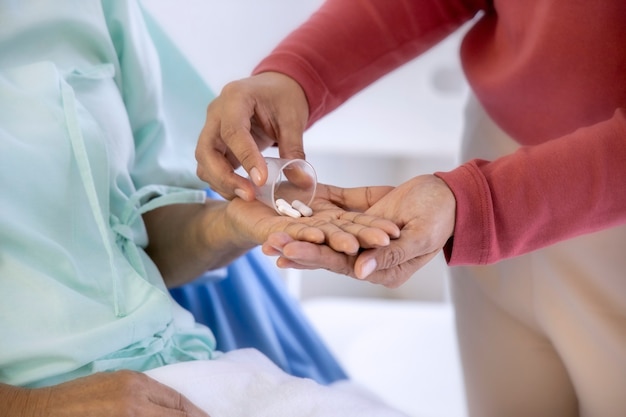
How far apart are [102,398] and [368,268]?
256 millimetres

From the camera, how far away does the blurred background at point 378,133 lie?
1490 mm

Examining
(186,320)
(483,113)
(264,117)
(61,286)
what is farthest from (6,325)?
(483,113)

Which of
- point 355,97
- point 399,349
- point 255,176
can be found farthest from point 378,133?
point 255,176

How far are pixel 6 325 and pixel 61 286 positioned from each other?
0.21ft

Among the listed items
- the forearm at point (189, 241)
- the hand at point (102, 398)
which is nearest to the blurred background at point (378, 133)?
the forearm at point (189, 241)

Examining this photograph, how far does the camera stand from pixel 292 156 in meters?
0.84

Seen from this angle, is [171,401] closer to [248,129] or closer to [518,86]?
[248,129]

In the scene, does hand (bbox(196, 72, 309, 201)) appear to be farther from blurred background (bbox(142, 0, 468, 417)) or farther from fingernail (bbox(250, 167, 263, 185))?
blurred background (bbox(142, 0, 468, 417))

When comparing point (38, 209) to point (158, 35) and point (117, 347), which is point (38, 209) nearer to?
point (117, 347)

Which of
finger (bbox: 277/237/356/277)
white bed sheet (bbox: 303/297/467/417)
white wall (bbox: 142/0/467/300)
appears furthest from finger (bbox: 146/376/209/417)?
white wall (bbox: 142/0/467/300)

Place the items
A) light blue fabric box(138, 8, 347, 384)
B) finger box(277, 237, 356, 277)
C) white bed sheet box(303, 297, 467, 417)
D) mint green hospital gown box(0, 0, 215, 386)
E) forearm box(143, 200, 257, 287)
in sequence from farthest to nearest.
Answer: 1. white bed sheet box(303, 297, 467, 417)
2. light blue fabric box(138, 8, 347, 384)
3. forearm box(143, 200, 257, 287)
4. mint green hospital gown box(0, 0, 215, 386)
5. finger box(277, 237, 356, 277)

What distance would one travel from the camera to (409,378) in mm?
1494

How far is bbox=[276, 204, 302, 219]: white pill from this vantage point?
74 centimetres

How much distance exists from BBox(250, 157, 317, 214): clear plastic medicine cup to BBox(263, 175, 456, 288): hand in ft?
0.33
